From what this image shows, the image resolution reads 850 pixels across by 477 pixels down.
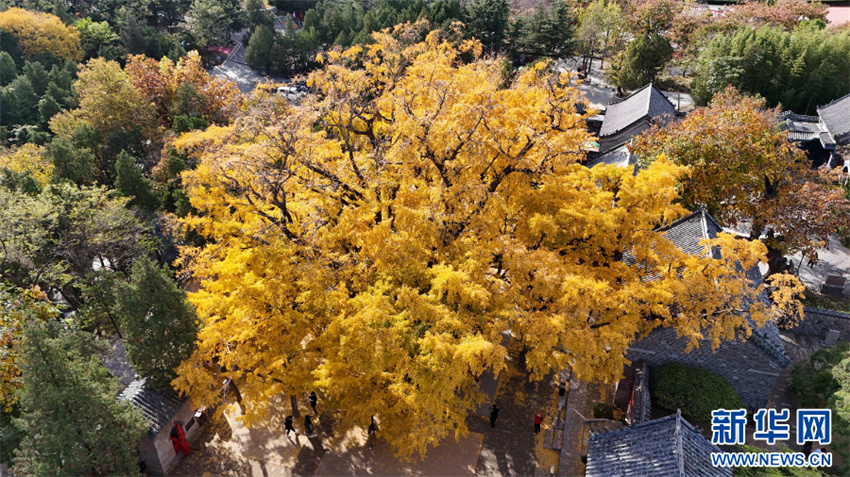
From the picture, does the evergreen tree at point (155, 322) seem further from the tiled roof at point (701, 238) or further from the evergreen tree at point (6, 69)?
the evergreen tree at point (6, 69)

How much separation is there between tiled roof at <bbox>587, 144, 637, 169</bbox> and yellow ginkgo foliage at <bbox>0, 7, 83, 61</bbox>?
5259cm

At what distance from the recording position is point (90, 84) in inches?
1404

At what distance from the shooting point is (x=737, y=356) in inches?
795

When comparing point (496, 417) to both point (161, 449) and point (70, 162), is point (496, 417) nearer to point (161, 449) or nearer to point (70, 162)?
point (161, 449)

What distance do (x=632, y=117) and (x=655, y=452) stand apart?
3157 centimetres

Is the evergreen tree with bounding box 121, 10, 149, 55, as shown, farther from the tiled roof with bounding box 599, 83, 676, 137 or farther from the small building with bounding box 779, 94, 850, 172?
the small building with bounding box 779, 94, 850, 172

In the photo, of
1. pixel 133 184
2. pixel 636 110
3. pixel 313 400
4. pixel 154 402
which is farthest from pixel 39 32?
pixel 636 110

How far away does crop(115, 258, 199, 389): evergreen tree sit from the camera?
18.2 meters

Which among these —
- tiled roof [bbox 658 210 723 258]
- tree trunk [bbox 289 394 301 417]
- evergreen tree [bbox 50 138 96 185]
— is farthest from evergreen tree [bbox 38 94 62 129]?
tiled roof [bbox 658 210 723 258]

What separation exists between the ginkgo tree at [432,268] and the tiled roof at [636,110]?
2150 centimetres

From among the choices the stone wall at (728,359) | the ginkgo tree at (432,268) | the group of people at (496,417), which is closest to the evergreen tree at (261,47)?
the ginkgo tree at (432,268)

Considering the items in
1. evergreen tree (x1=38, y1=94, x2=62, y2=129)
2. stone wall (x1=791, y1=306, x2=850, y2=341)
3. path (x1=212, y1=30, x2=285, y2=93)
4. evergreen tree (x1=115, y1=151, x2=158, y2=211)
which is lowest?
path (x1=212, y1=30, x2=285, y2=93)

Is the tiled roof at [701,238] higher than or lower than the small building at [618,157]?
higher

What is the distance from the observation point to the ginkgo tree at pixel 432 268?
16.5 m
